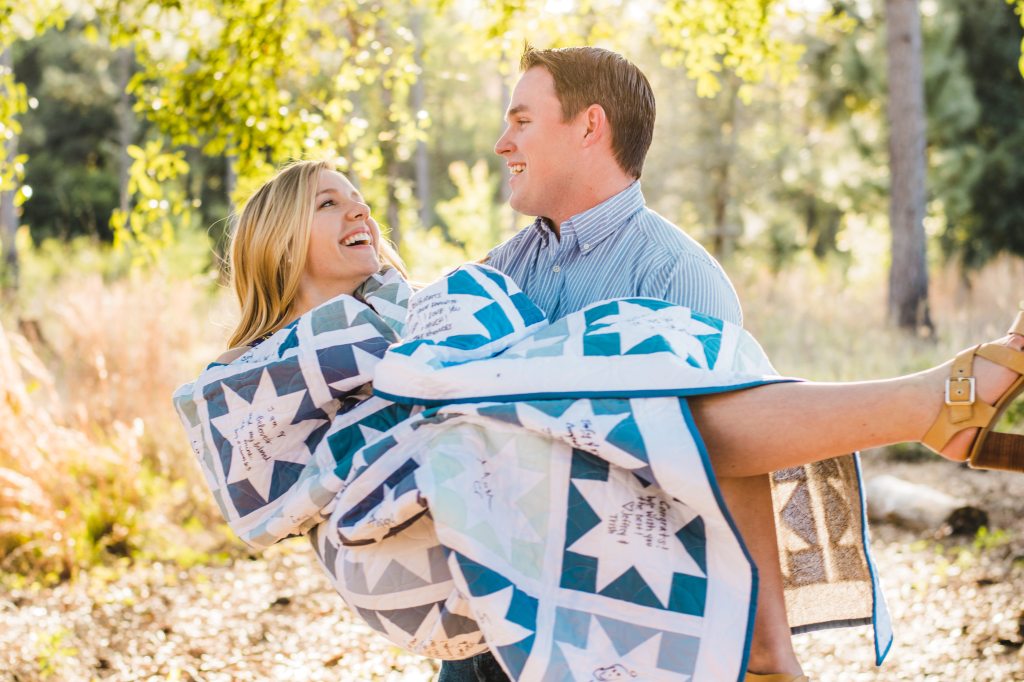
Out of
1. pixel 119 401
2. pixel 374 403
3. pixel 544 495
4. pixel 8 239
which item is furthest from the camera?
pixel 8 239

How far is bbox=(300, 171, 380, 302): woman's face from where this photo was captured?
9.71 ft

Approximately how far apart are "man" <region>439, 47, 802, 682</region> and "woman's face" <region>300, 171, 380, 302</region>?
449 mm

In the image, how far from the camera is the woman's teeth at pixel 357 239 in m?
2.98

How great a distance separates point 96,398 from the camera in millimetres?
5898

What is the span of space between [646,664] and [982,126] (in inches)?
698

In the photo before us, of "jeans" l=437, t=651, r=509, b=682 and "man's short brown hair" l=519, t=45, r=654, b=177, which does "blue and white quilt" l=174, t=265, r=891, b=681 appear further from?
"man's short brown hair" l=519, t=45, r=654, b=177

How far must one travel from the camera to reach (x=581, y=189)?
2.69 meters

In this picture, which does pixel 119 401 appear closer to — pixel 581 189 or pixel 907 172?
pixel 581 189

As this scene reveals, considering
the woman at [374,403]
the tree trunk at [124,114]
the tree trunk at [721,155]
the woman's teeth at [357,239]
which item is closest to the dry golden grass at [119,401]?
the woman at [374,403]

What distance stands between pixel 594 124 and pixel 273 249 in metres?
1.00

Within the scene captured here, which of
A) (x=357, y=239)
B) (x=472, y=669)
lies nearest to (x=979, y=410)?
(x=472, y=669)

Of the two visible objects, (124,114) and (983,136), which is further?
(124,114)

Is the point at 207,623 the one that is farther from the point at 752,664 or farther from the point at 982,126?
the point at 982,126

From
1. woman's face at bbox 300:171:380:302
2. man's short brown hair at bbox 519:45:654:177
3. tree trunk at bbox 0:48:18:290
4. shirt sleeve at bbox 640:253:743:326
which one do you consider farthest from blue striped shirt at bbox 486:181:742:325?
tree trunk at bbox 0:48:18:290
